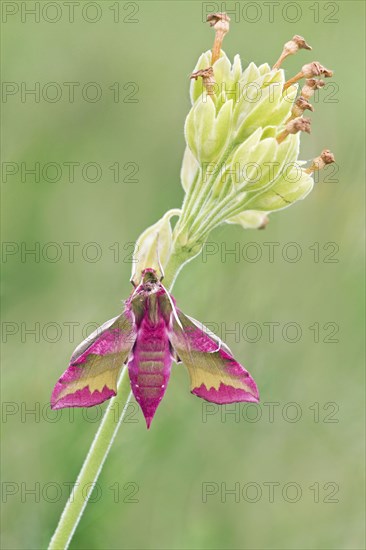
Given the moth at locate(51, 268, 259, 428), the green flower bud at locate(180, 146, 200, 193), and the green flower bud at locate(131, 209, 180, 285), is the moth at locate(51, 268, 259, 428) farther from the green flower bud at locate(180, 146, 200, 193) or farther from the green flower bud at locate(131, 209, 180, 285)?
the green flower bud at locate(180, 146, 200, 193)

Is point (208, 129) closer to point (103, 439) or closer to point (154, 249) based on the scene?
point (154, 249)

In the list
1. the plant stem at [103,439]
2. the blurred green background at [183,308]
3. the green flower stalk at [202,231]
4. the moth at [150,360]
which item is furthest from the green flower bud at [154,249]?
the blurred green background at [183,308]

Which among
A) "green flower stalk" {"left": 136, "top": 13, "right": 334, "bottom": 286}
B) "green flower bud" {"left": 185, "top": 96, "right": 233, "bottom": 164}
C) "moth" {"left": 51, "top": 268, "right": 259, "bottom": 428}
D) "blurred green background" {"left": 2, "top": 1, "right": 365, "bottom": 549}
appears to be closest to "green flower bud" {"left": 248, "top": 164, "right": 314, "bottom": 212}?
"green flower stalk" {"left": 136, "top": 13, "right": 334, "bottom": 286}

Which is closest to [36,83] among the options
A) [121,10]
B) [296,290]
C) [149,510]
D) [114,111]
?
[114,111]

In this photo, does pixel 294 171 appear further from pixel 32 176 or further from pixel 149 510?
pixel 32 176

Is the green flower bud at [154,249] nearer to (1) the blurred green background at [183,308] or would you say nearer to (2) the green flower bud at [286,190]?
(2) the green flower bud at [286,190]

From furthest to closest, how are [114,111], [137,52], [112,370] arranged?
1. [137,52]
2. [114,111]
3. [112,370]
